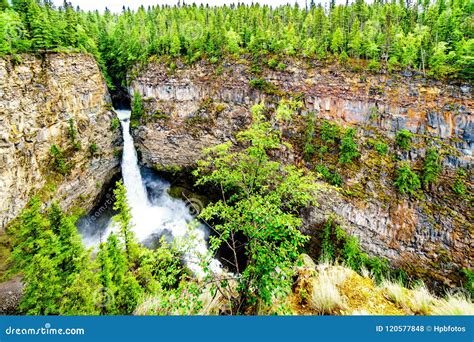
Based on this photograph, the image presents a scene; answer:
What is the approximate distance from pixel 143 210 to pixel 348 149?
24150 millimetres

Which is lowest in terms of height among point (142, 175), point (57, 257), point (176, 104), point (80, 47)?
point (142, 175)

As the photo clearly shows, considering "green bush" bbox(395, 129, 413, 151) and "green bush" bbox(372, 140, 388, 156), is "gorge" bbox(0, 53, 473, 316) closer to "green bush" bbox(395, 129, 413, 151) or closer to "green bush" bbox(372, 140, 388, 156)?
"green bush" bbox(395, 129, 413, 151)

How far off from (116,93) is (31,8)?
17.6m

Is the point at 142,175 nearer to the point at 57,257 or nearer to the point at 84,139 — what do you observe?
the point at 84,139

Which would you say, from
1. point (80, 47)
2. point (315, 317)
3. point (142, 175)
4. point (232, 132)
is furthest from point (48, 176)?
point (315, 317)

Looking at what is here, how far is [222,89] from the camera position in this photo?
31922mm

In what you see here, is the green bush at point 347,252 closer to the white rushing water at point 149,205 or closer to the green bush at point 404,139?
the green bush at point 404,139

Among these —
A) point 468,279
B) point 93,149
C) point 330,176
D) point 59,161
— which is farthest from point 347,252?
point 59,161

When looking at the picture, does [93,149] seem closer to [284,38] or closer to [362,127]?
[284,38]

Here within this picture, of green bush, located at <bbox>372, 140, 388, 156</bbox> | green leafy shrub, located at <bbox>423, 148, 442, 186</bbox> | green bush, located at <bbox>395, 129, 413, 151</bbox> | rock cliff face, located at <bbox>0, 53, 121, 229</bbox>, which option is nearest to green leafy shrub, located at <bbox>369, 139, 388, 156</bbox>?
green bush, located at <bbox>372, 140, 388, 156</bbox>

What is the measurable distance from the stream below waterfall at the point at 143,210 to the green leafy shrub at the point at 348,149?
1586 cm

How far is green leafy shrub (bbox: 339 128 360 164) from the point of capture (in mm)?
25594

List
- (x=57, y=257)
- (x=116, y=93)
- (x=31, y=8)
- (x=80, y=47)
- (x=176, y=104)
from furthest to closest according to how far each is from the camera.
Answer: (x=116, y=93), (x=176, y=104), (x=80, y=47), (x=31, y=8), (x=57, y=257)

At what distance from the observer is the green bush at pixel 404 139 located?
79.1ft
